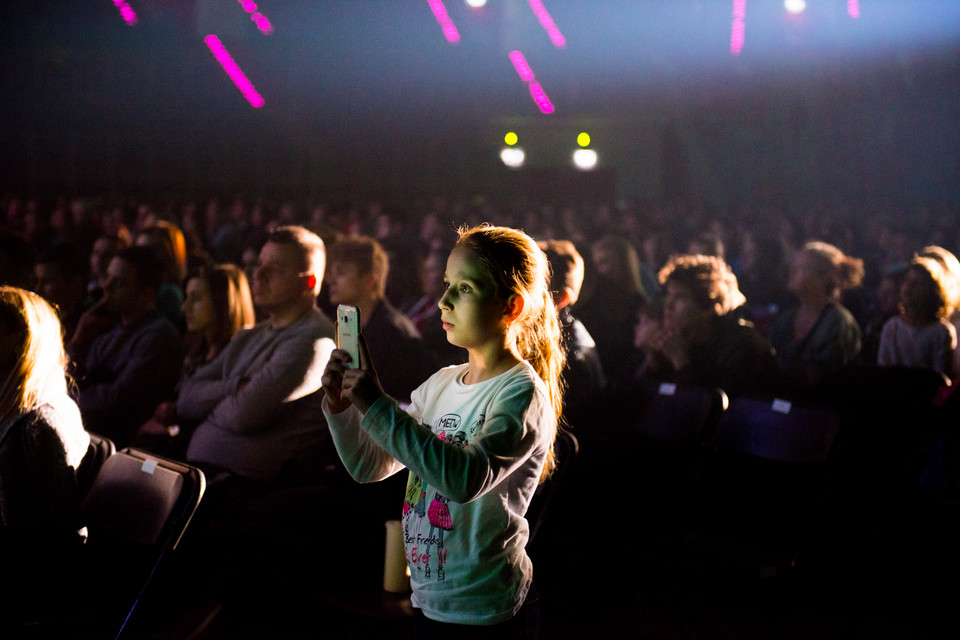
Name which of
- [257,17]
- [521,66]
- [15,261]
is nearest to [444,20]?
[521,66]

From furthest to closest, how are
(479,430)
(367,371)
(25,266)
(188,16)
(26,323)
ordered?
(188,16) < (25,266) < (26,323) < (479,430) < (367,371)

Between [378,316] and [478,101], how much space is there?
14.1m

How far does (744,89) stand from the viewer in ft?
53.7

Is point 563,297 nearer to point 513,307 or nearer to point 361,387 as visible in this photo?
point 513,307

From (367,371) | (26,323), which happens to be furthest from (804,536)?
(26,323)

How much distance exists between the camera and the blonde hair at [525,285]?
1.61 metres

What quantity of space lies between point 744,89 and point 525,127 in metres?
4.39

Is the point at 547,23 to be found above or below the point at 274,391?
above

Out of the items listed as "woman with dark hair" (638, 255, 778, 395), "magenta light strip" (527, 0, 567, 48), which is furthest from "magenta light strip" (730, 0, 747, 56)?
"woman with dark hair" (638, 255, 778, 395)

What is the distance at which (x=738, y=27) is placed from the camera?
48.0 feet

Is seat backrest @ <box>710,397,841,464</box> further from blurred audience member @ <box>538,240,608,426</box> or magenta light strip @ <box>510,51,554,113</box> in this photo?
magenta light strip @ <box>510,51,554,113</box>

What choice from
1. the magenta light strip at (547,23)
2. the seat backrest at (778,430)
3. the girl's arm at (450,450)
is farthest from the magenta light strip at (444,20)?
the girl's arm at (450,450)

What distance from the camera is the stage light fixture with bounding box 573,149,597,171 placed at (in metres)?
17.5

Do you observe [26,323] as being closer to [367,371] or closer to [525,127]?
[367,371]
